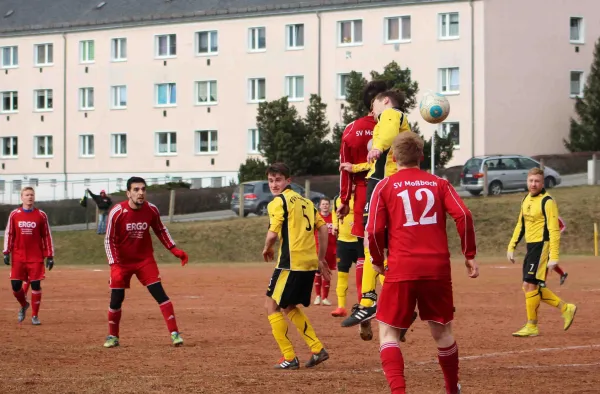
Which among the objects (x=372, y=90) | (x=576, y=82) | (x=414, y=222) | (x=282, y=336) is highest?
(x=576, y=82)

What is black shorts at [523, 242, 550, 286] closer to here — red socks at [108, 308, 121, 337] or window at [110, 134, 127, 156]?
red socks at [108, 308, 121, 337]

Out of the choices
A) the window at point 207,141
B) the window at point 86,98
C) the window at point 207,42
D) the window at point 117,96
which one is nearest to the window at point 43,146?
the window at point 86,98

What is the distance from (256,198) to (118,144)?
94.8 ft

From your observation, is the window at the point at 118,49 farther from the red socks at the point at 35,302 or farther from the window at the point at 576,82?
the red socks at the point at 35,302

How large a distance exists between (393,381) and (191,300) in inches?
518

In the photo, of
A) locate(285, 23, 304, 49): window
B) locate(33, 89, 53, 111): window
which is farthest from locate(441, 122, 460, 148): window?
locate(33, 89, 53, 111): window

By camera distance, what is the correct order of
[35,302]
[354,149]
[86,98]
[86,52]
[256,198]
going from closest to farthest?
[354,149], [35,302], [256,198], [86,52], [86,98]

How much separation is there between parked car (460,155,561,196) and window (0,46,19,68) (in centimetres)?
3853

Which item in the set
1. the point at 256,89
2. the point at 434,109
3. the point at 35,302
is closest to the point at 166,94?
the point at 256,89

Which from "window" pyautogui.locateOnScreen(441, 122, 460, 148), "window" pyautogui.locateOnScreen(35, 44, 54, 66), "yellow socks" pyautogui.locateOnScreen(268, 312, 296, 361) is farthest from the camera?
"window" pyautogui.locateOnScreen(35, 44, 54, 66)

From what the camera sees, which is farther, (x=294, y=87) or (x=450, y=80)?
(x=294, y=87)

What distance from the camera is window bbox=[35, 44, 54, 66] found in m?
74.6

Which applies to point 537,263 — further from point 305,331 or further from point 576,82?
point 576,82

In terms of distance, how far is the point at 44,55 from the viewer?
7488 centimetres
